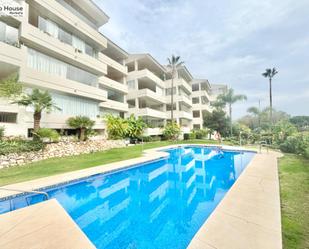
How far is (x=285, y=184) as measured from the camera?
718 centimetres

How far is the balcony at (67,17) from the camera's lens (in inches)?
546

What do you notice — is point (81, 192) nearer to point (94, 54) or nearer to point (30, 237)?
point (30, 237)

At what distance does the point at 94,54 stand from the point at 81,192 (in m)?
18.1

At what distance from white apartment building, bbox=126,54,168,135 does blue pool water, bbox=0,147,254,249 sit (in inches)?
614

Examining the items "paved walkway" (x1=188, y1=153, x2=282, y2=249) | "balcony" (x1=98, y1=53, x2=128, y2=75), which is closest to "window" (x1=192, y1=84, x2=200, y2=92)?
"balcony" (x1=98, y1=53, x2=128, y2=75)

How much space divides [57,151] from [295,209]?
47.4 ft

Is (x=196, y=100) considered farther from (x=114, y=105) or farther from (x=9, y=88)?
(x=9, y=88)

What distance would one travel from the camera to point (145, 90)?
2562 cm

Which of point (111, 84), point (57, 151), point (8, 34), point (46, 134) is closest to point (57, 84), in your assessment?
point (8, 34)

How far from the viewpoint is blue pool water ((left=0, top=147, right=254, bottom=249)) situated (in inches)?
176

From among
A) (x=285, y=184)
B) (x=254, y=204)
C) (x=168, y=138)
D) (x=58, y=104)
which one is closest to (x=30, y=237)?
(x=254, y=204)

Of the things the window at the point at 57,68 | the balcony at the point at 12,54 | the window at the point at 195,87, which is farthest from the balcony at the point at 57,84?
the window at the point at 195,87

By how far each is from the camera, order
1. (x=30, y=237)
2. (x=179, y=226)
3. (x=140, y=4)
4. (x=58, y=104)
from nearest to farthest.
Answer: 1. (x=30, y=237)
2. (x=179, y=226)
3. (x=140, y=4)
4. (x=58, y=104)

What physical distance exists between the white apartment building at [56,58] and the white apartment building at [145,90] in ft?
18.6
